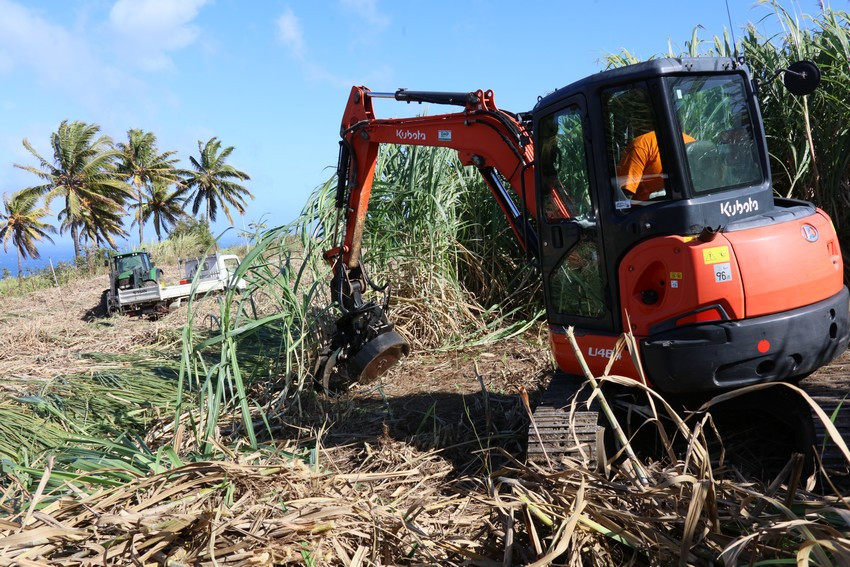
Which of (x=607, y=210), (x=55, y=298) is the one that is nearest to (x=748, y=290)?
(x=607, y=210)

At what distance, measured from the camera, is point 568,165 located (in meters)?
3.56

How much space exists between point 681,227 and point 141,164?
41.8 m

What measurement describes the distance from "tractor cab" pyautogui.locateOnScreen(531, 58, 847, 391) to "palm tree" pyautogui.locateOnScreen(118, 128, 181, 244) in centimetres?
3963

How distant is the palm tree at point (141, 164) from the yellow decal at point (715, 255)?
4022 centimetres

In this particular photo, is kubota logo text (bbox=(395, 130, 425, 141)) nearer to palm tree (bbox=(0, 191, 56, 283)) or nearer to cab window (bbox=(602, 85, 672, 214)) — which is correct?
cab window (bbox=(602, 85, 672, 214))

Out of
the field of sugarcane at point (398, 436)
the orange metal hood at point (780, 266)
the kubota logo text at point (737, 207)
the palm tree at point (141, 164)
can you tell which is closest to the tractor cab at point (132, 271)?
the field of sugarcane at point (398, 436)

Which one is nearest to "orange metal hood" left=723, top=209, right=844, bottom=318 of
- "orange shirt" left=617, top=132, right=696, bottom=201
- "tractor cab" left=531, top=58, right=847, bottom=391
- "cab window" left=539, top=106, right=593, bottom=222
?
"tractor cab" left=531, top=58, right=847, bottom=391

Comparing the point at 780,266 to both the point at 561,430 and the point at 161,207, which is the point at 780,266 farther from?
the point at 161,207

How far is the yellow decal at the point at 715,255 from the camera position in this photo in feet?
9.66

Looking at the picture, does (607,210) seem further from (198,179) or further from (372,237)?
(198,179)

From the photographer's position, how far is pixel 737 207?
316 cm

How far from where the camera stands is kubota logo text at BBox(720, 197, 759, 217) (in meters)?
3.13

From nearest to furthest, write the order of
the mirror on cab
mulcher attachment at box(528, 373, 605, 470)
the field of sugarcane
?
the field of sugarcane
mulcher attachment at box(528, 373, 605, 470)
the mirror on cab

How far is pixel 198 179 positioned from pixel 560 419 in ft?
162
